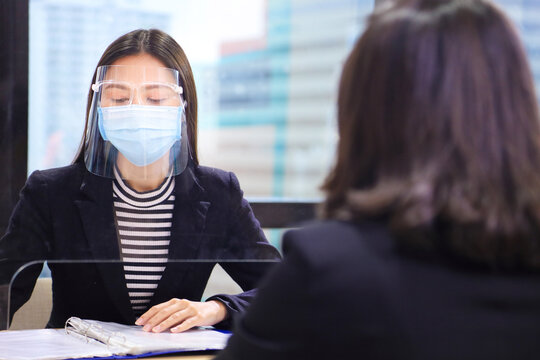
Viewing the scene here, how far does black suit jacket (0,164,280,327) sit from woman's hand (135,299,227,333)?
0.62ft

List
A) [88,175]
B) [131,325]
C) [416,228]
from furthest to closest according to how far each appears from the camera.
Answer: [88,175] → [131,325] → [416,228]

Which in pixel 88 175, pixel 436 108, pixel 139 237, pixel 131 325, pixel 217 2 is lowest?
pixel 131 325

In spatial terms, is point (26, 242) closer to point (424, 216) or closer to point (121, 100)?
point (121, 100)

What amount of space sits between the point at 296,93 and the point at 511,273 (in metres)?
1.38

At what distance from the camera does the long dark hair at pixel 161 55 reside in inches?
69.5

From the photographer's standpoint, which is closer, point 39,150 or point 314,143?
point 39,150

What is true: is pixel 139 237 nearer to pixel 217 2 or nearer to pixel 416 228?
pixel 217 2

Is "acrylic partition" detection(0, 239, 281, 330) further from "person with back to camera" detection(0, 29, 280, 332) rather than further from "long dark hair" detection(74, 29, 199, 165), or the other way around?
"long dark hair" detection(74, 29, 199, 165)

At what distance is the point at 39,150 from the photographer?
5.96 ft

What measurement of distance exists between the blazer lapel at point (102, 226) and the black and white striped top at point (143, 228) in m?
0.02

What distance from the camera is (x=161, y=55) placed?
1772 millimetres

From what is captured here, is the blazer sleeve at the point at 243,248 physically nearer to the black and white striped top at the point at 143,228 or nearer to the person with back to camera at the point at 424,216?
the black and white striped top at the point at 143,228

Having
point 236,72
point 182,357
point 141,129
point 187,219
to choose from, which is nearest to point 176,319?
point 182,357

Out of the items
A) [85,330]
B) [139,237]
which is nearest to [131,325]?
[85,330]
